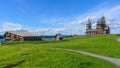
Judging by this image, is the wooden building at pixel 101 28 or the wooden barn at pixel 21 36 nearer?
the wooden barn at pixel 21 36

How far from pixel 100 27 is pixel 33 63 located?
113078 mm

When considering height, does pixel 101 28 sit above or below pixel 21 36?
above

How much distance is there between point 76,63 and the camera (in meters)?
27.8

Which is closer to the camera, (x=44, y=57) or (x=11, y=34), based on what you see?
(x=44, y=57)

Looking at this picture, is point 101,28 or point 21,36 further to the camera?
point 101,28

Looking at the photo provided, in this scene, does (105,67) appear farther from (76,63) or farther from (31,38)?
(31,38)

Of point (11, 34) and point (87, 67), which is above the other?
point (11, 34)

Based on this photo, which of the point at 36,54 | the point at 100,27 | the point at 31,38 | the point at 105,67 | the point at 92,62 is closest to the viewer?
the point at 105,67

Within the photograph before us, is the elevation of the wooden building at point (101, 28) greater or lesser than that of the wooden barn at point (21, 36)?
greater

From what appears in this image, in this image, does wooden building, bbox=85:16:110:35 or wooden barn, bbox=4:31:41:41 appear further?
wooden building, bbox=85:16:110:35

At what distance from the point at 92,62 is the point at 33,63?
742cm

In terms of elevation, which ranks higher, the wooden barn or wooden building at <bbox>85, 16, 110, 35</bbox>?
wooden building at <bbox>85, 16, 110, 35</bbox>

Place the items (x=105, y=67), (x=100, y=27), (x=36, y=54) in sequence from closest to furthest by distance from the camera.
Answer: (x=105, y=67) → (x=36, y=54) → (x=100, y=27)

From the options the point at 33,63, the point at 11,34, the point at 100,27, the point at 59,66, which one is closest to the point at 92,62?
the point at 59,66
